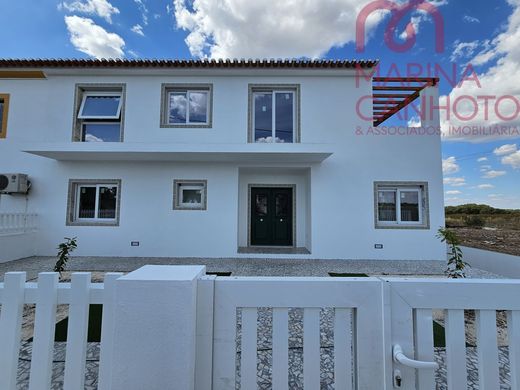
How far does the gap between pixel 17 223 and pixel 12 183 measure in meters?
1.41

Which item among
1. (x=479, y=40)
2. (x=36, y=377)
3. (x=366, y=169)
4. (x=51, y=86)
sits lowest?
(x=36, y=377)

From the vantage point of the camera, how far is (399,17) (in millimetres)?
8141

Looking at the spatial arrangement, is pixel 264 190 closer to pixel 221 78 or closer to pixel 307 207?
pixel 307 207

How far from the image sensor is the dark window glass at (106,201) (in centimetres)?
884

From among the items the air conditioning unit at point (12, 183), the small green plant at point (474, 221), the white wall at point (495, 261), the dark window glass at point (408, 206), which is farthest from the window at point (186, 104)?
the small green plant at point (474, 221)

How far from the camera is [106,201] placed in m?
8.85

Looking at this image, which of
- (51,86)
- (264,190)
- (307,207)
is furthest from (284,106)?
(51,86)

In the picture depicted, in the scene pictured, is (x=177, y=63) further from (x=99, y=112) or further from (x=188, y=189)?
(x=188, y=189)

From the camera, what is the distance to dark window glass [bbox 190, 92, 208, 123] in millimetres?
9102

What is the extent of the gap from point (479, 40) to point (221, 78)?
31.0 feet

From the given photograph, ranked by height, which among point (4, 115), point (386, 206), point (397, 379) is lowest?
point (397, 379)

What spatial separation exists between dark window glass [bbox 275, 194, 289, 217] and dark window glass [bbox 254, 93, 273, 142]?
93.4 inches

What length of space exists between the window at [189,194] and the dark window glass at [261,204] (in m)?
2.28

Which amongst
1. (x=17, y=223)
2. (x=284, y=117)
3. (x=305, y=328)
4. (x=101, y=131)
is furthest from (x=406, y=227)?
(x=17, y=223)
